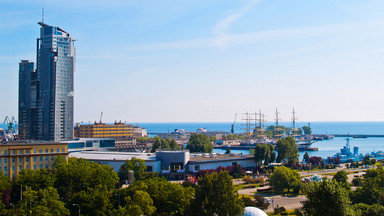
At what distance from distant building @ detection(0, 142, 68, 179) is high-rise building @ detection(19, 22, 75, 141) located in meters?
54.0

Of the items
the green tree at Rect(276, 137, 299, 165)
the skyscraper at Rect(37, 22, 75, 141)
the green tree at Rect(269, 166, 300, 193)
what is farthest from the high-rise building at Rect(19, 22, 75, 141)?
the green tree at Rect(269, 166, 300, 193)

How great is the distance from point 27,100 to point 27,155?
74.7m

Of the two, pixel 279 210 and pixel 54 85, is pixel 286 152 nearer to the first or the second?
pixel 279 210

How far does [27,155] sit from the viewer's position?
54.9m

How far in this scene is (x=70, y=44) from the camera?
111m

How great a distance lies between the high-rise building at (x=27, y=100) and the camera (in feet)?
373

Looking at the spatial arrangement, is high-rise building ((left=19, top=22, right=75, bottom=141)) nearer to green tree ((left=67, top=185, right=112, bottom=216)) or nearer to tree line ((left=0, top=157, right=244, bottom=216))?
tree line ((left=0, top=157, right=244, bottom=216))

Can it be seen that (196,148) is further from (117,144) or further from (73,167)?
(73,167)

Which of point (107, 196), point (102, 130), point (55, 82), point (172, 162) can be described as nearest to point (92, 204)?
point (107, 196)

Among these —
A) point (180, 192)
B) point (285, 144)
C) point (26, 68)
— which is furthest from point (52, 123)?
point (180, 192)

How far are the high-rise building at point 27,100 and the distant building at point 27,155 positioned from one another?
60.5 meters

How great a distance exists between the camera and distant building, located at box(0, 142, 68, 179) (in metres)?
53.5

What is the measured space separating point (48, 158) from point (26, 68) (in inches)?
3330

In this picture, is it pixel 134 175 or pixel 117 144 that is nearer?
pixel 134 175
